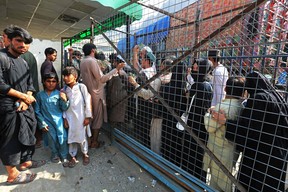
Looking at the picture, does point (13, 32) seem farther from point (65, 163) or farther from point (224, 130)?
point (224, 130)

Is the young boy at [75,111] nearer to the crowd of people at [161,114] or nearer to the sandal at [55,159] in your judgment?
the crowd of people at [161,114]

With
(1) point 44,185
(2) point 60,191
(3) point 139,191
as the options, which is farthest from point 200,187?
(1) point 44,185

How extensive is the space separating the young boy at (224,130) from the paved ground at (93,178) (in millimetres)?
715

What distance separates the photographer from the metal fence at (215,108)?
149 centimetres

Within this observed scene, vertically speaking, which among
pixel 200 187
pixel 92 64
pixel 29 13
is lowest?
pixel 200 187

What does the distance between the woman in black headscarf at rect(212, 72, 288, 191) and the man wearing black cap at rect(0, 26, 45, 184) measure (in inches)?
89.7

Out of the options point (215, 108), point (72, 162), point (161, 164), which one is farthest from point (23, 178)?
point (215, 108)

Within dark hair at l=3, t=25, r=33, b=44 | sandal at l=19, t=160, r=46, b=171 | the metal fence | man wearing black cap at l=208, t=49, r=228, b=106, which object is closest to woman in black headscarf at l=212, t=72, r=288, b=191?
the metal fence

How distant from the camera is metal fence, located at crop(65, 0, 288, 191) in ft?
4.90

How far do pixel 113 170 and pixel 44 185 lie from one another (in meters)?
0.90

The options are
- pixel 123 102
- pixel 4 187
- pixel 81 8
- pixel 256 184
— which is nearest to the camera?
pixel 256 184

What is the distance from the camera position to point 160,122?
262 cm

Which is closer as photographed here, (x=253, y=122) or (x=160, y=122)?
(x=253, y=122)

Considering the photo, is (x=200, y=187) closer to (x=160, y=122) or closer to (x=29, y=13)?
(x=160, y=122)
